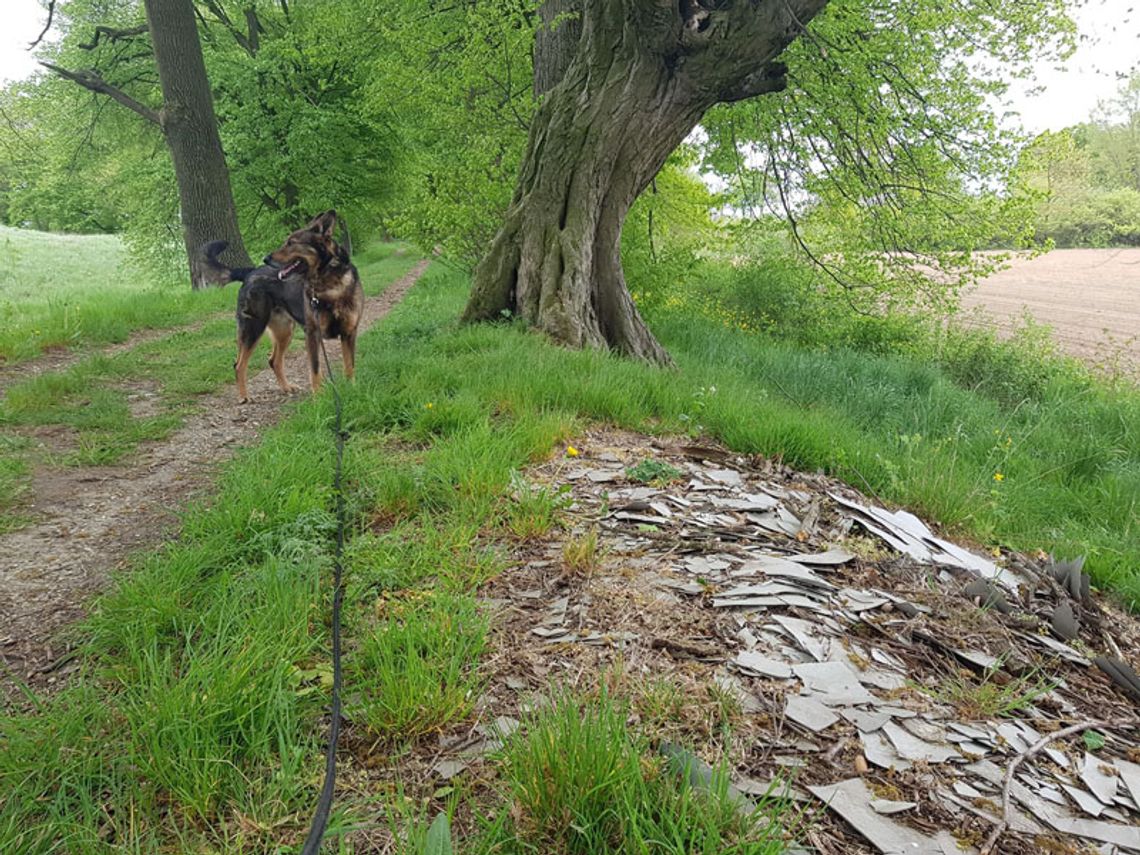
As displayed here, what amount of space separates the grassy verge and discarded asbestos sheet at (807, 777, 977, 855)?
0.82ft

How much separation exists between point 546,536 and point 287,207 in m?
20.7

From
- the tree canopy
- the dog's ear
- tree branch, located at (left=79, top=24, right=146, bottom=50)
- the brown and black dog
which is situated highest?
tree branch, located at (left=79, top=24, right=146, bottom=50)

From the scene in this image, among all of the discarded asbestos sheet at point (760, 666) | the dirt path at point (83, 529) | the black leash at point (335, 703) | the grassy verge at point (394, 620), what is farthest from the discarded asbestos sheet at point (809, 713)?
the dirt path at point (83, 529)

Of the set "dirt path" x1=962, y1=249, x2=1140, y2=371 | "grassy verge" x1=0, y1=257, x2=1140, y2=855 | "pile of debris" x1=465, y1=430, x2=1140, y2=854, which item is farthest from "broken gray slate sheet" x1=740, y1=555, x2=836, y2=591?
"dirt path" x1=962, y1=249, x2=1140, y2=371

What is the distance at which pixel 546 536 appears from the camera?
9.45ft

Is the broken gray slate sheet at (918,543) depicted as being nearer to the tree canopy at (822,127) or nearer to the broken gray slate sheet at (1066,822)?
the broken gray slate sheet at (1066,822)

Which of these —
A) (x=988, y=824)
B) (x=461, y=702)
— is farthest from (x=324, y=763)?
(x=988, y=824)

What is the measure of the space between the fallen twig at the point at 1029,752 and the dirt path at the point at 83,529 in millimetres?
2766

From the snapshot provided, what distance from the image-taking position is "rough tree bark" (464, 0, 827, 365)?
229 inches

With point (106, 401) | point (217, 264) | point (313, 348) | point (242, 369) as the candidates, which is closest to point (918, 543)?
point (313, 348)

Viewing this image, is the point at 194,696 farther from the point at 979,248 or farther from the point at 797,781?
the point at 979,248

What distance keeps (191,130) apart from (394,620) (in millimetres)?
12987

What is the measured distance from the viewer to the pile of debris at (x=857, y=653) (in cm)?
156

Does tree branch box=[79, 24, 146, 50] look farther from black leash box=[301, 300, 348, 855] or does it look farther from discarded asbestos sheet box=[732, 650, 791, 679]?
discarded asbestos sheet box=[732, 650, 791, 679]
